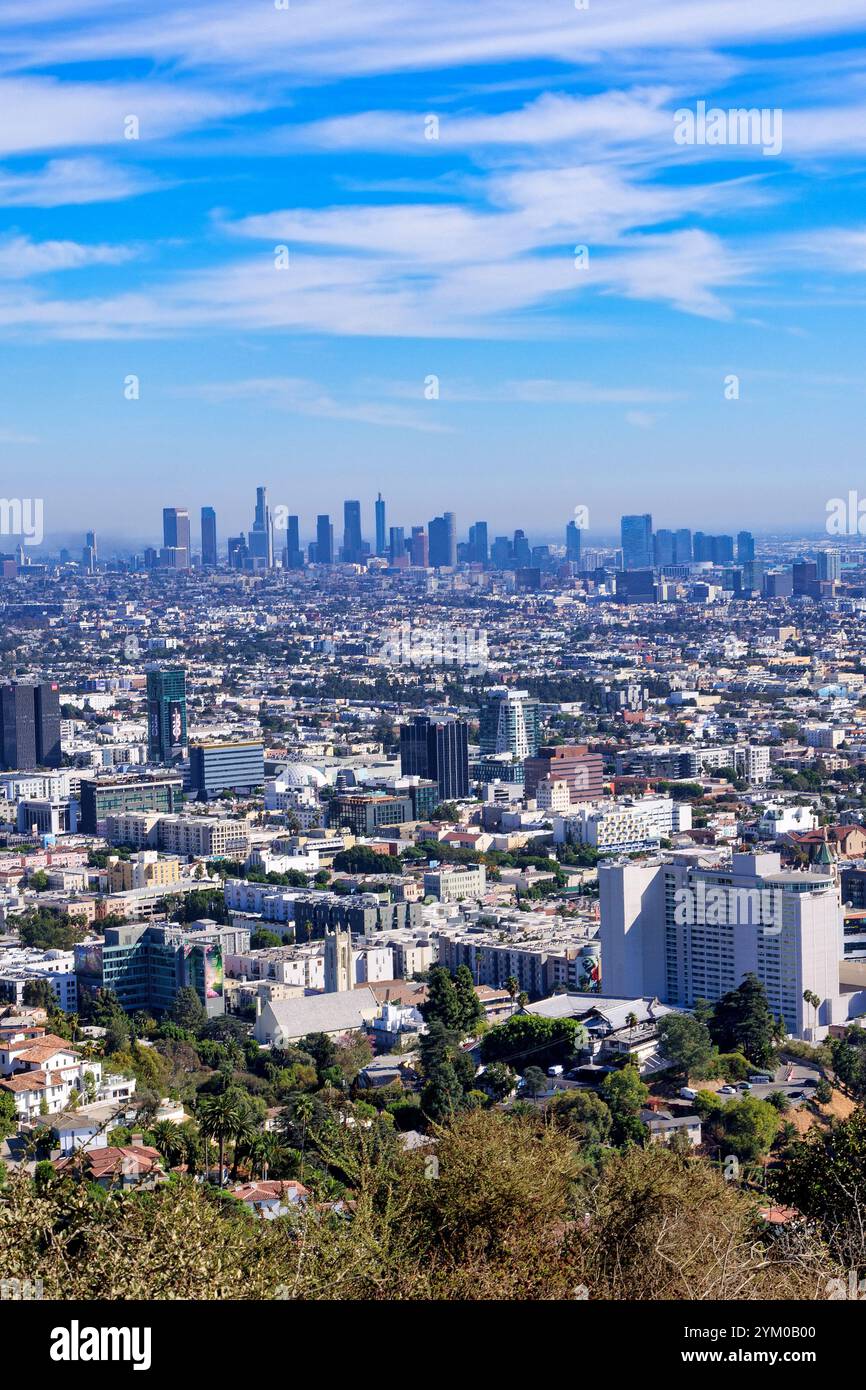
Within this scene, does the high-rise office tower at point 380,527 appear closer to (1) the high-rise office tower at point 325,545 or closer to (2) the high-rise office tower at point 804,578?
(1) the high-rise office tower at point 325,545

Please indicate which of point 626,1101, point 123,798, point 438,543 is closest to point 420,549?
point 438,543

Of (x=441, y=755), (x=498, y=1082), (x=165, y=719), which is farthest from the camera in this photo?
(x=165, y=719)

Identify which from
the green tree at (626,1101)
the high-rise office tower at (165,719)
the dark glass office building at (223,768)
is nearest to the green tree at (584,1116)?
the green tree at (626,1101)

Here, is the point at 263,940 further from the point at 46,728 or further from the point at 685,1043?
the point at 46,728

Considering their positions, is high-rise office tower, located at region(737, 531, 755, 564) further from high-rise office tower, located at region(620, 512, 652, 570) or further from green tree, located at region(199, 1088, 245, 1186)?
green tree, located at region(199, 1088, 245, 1186)

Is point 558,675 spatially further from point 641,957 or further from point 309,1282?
point 309,1282

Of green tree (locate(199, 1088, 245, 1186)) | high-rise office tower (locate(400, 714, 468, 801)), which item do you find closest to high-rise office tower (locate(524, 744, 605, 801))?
high-rise office tower (locate(400, 714, 468, 801))
